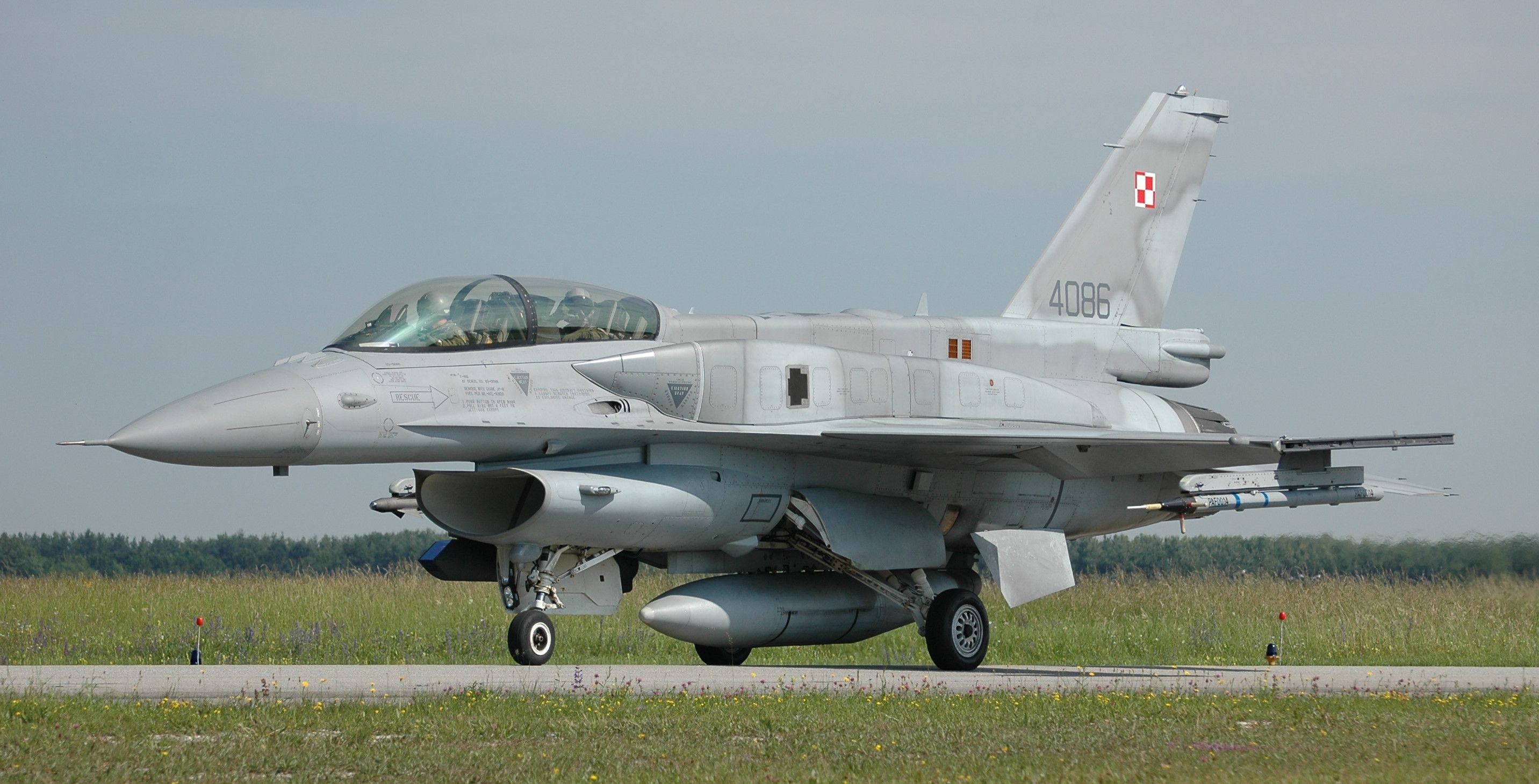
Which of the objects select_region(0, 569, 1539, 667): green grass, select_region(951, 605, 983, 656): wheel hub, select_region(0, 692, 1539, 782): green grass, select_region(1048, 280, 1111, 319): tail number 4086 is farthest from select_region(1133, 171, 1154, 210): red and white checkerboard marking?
select_region(0, 692, 1539, 782): green grass

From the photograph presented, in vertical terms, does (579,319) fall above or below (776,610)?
above

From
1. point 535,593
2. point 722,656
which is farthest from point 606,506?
point 722,656

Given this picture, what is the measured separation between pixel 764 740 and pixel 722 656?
22.9 ft

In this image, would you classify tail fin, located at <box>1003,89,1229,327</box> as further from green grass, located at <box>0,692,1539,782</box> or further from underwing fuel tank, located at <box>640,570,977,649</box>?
green grass, located at <box>0,692,1539,782</box>

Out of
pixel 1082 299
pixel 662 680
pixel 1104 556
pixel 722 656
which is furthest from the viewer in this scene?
pixel 1104 556

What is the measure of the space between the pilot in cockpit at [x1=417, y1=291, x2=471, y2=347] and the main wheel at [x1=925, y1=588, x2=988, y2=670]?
4.90 m

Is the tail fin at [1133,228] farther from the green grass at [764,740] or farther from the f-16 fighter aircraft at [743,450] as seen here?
the green grass at [764,740]

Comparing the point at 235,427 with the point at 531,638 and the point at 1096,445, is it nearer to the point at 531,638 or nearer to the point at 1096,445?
the point at 531,638

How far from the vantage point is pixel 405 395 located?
40.6 ft

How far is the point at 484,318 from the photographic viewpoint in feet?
42.9

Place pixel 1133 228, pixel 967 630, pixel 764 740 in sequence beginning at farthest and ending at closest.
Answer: pixel 1133 228, pixel 967 630, pixel 764 740

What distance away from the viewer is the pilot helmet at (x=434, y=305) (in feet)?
42.3

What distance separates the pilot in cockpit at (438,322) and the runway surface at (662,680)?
2596mm

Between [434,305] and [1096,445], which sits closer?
[434,305]
